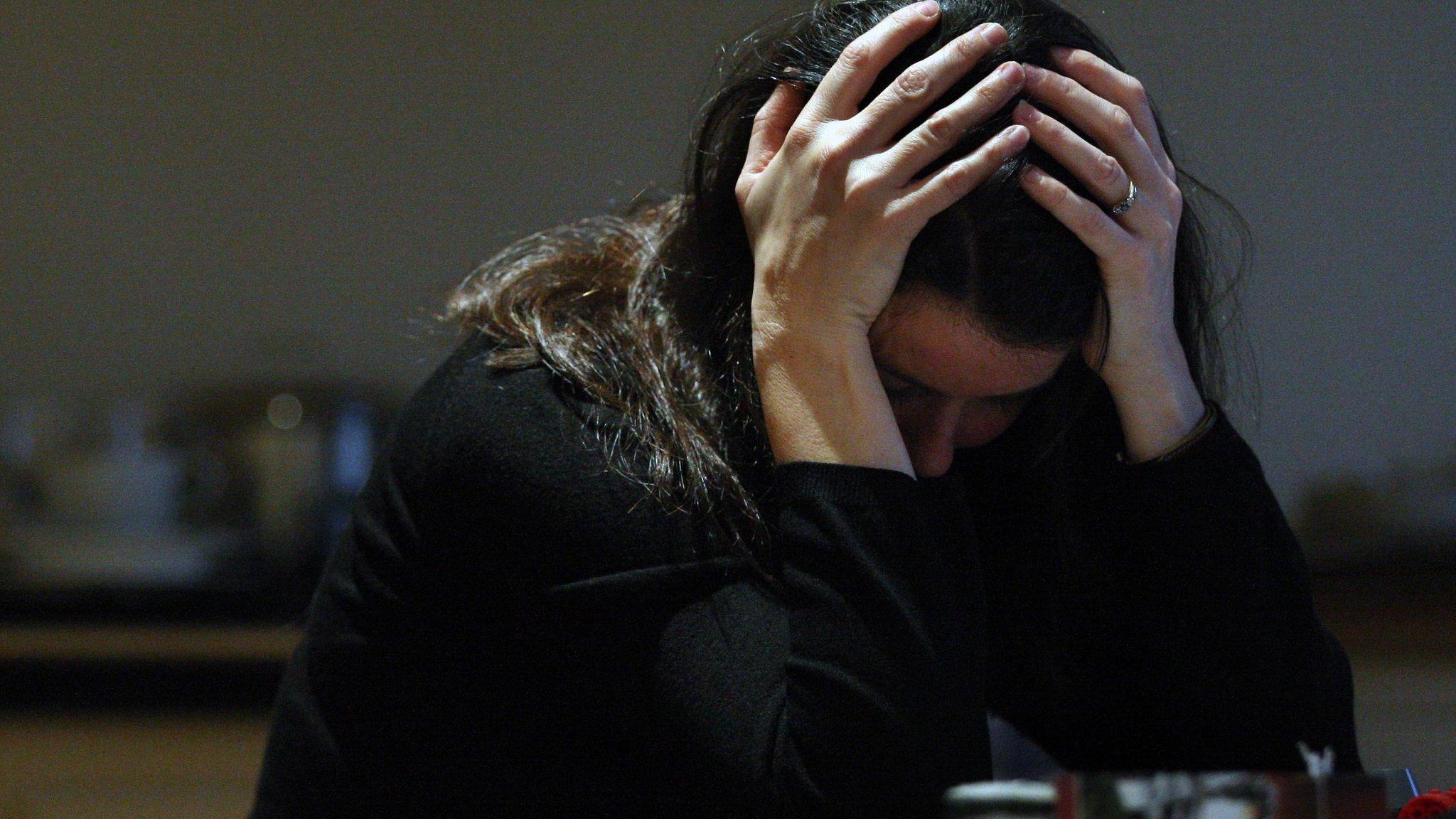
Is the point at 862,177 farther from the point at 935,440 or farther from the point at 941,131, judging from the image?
the point at 935,440

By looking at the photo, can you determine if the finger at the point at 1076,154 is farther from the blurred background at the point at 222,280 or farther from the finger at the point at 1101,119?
the blurred background at the point at 222,280

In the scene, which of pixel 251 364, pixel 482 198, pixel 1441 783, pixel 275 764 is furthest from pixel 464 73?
pixel 1441 783

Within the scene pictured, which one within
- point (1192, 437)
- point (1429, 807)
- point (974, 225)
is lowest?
point (1429, 807)

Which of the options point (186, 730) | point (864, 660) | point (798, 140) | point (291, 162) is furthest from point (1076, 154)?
point (186, 730)

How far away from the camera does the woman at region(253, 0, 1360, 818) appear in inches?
23.8

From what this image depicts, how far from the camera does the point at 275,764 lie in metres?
0.75

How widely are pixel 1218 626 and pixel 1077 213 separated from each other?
0.91 feet

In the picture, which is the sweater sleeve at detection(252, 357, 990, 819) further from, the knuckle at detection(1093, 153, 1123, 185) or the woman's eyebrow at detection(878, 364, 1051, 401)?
the knuckle at detection(1093, 153, 1123, 185)

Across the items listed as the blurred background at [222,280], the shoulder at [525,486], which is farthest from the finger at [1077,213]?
the blurred background at [222,280]

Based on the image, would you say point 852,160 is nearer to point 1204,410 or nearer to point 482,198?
point 1204,410

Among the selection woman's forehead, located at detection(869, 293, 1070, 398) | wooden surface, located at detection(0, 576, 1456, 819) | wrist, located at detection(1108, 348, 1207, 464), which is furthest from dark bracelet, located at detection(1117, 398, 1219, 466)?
wooden surface, located at detection(0, 576, 1456, 819)

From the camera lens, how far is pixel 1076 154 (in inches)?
23.9

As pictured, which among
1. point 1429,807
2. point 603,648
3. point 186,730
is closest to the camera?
point 1429,807

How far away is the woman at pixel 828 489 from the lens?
0.60 meters
